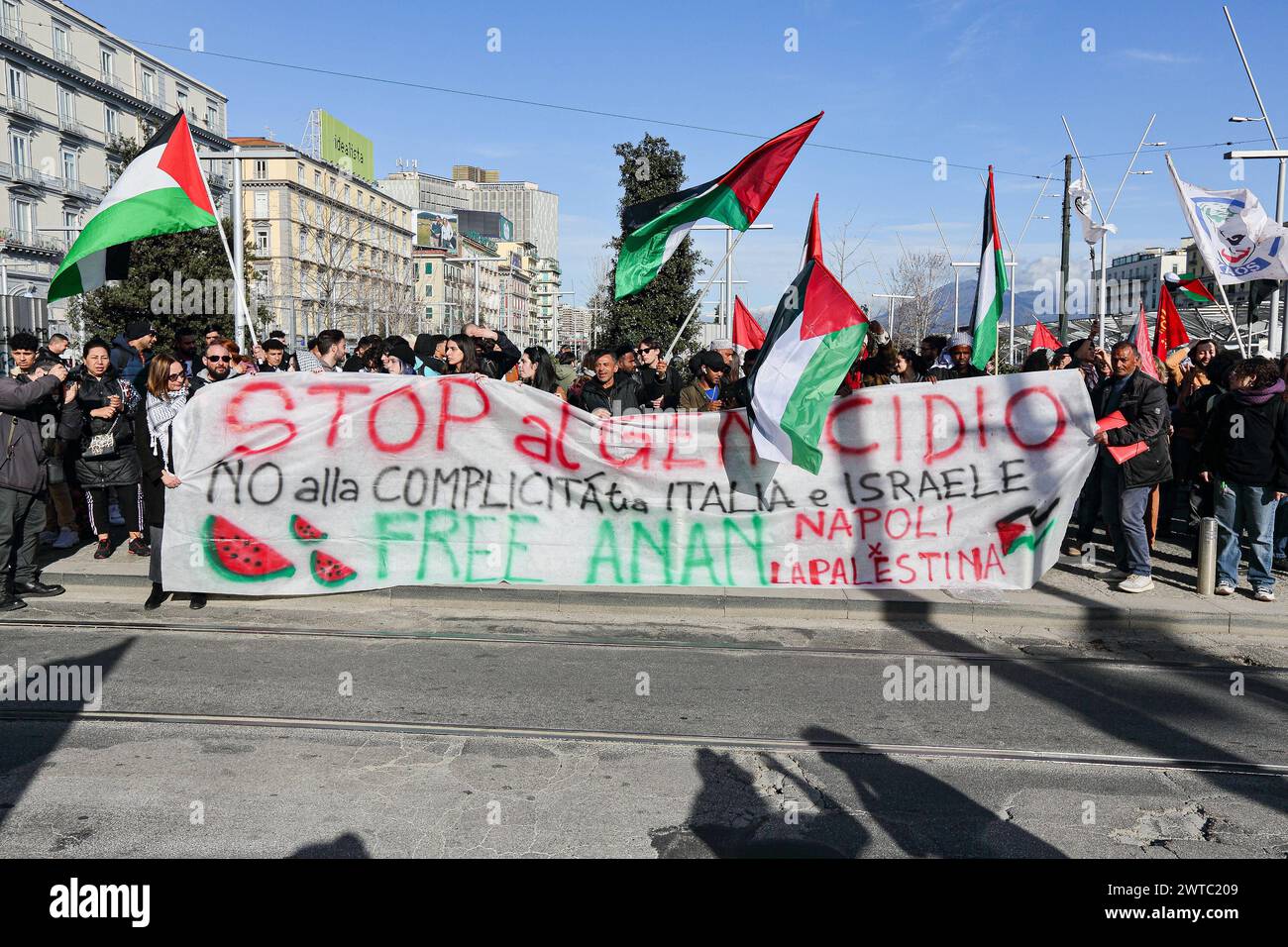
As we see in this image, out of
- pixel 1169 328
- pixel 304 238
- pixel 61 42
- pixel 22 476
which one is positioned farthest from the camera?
pixel 304 238

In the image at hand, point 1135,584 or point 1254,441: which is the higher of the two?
point 1254,441

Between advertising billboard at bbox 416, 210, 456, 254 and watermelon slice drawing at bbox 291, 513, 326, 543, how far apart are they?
118 metres

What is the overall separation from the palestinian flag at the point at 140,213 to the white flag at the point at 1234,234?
34.5 feet

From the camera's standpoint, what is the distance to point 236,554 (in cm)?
784

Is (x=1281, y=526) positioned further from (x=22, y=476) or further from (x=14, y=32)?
(x=14, y=32)

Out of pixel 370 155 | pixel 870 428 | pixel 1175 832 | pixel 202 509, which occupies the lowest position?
pixel 1175 832

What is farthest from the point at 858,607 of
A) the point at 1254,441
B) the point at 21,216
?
the point at 21,216

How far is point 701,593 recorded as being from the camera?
309 inches

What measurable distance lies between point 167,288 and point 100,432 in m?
18.5

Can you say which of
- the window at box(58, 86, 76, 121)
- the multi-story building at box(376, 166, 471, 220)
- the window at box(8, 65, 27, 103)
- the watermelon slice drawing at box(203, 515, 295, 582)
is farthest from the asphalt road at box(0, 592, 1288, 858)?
the multi-story building at box(376, 166, 471, 220)

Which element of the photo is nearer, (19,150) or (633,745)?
(633,745)
